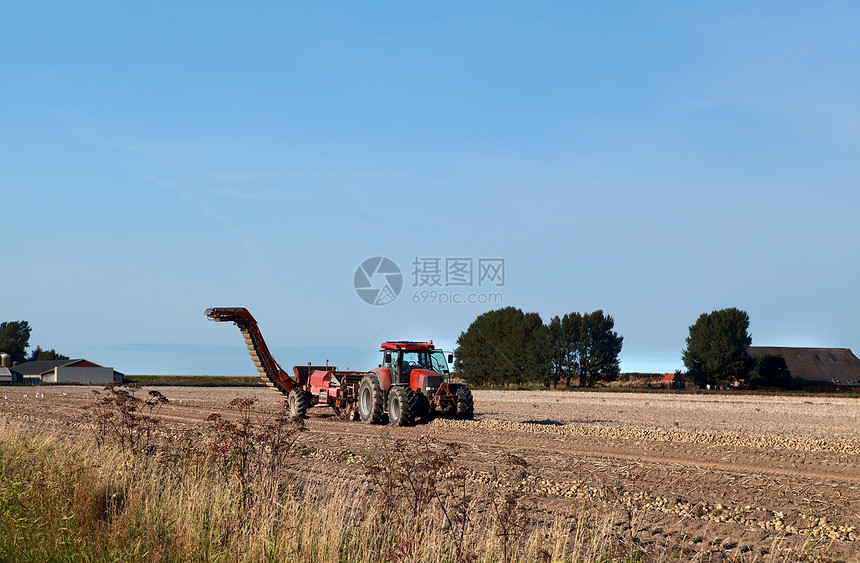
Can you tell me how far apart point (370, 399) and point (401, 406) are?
2.24 m

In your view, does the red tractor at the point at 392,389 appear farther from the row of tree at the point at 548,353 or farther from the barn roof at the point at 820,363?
the barn roof at the point at 820,363

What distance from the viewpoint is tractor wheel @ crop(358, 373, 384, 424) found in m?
21.2

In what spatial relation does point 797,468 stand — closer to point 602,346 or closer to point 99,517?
point 99,517

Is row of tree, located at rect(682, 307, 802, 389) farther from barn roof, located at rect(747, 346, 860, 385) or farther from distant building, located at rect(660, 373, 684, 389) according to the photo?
barn roof, located at rect(747, 346, 860, 385)

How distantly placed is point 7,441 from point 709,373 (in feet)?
241

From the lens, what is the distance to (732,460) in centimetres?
1470

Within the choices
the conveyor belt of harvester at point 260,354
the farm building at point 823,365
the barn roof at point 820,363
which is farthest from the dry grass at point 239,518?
the barn roof at point 820,363

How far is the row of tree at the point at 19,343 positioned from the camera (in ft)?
384

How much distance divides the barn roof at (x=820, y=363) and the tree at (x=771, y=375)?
662 cm

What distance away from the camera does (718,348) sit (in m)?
75.9

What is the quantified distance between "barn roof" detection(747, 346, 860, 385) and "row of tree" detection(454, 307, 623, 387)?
16.5m

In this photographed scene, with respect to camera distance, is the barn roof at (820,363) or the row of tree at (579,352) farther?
the barn roof at (820,363)

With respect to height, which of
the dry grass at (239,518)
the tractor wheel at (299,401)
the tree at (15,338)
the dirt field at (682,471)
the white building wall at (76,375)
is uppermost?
the tree at (15,338)

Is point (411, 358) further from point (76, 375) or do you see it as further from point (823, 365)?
point (76, 375)
